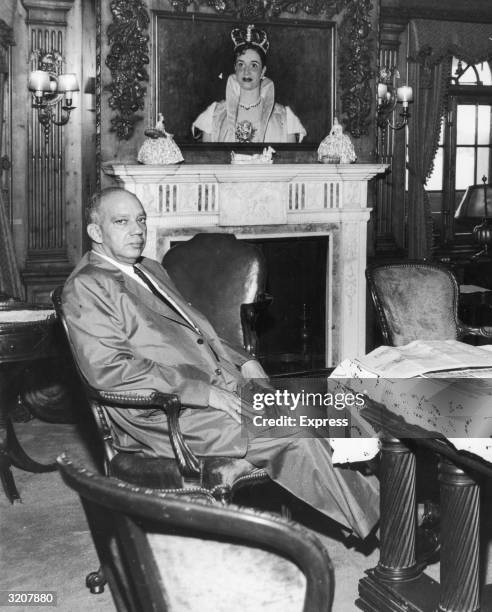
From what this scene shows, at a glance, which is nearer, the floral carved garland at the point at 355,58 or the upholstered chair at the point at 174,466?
the upholstered chair at the point at 174,466

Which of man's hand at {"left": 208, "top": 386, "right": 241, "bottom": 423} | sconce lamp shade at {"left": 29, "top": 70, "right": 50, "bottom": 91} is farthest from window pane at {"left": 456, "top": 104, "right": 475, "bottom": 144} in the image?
man's hand at {"left": 208, "top": 386, "right": 241, "bottom": 423}

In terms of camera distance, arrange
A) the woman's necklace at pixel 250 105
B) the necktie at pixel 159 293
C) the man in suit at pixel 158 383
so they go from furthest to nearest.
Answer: the woman's necklace at pixel 250 105 → the necktie at pixel 159 293 → the man in suit at pixel 158 383

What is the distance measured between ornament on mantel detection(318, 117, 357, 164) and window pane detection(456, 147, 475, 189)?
175cm

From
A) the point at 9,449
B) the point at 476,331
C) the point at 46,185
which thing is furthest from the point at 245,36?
the point at 9,449

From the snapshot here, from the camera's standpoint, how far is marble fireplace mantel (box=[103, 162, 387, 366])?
6.42m

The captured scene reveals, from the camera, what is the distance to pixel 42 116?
256 inches

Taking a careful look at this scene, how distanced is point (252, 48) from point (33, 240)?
83.3 inches

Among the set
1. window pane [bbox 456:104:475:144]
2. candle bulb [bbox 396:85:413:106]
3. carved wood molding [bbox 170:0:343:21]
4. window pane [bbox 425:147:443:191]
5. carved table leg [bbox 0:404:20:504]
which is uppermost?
carved wood molding [bbox 170:0:343:21]

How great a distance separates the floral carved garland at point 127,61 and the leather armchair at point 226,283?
205cm

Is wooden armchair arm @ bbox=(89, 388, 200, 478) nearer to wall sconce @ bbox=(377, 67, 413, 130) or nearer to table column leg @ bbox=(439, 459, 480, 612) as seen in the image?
table column leg @ bbox=(439, 459, 480, 612)

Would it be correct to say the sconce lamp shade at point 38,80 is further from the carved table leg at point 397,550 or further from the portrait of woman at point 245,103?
the carved table leg at point 397,550

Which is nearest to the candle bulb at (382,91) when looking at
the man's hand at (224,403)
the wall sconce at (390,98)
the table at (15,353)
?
the wall sconce at (390,98)

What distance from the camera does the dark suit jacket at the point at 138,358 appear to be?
10.6ft

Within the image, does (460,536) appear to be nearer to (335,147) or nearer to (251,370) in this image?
(251,370)
